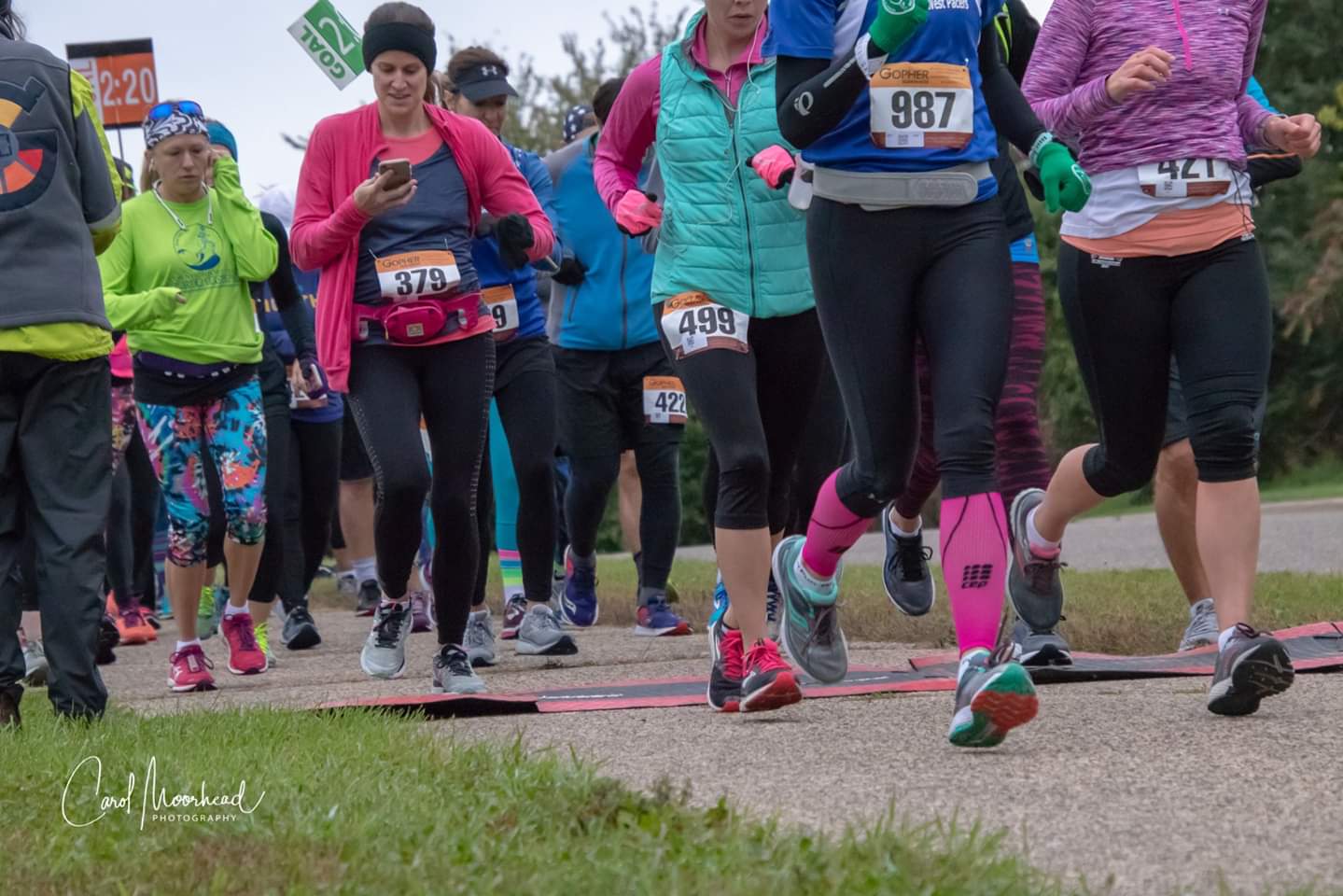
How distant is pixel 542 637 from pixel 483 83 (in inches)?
98.2

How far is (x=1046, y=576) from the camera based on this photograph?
248 inches

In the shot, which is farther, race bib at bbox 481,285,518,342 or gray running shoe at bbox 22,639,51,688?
race bib at bbox 481,285,518,342

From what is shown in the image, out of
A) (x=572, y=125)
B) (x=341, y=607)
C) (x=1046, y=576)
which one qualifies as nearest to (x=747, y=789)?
(x=1046, y=576)

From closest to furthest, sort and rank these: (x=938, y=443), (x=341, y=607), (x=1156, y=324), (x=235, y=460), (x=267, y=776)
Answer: (x=267, y=776) < (x=938, y=443) < (x=1156, y=324) < (x=235, y=460) < (x=341, y=607)

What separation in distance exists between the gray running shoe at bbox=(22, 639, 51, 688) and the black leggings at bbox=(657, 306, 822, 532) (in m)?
2.94

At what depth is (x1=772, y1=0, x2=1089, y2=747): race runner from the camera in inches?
184

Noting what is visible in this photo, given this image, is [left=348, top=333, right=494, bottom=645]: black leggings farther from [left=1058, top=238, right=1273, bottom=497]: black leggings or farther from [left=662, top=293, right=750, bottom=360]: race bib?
[left=1058, top=238, right=1273, bottom=497]: black leggings

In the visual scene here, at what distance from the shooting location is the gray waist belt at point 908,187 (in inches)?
192

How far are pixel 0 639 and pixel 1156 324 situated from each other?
137 inches

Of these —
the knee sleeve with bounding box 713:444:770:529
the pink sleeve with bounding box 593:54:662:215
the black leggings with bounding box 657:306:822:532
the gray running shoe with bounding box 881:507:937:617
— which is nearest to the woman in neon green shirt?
the pink sleeve with bounding box 593:54:662:215

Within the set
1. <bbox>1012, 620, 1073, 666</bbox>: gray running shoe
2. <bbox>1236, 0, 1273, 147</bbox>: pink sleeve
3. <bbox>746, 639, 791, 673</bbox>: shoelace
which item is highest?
<bbox>1236, 0, 1273, 147</bbox>: pink sleeve

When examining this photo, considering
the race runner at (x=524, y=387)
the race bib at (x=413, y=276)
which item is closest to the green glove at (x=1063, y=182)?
the race bib at (x=413, y=276)

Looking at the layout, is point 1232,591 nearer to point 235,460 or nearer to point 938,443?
point 938,443

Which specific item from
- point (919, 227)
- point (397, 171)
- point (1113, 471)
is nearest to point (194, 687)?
point (397, 171)
